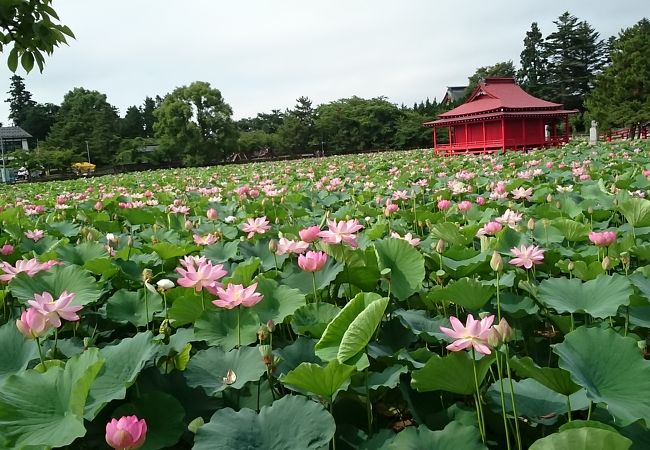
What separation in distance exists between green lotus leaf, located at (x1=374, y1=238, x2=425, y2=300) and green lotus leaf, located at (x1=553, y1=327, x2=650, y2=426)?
0.54 m

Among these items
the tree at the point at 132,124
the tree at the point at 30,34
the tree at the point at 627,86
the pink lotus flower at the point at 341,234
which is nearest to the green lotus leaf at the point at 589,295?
the pink lotus flower at the point at 341,234

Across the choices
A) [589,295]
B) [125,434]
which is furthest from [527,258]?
[125,434]

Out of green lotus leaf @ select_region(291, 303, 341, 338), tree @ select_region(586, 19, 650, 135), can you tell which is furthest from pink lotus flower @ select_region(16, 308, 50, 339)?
tree @ select_region(586, 19, 650, 135)

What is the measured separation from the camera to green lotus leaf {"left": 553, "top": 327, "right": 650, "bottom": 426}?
0.82 metres

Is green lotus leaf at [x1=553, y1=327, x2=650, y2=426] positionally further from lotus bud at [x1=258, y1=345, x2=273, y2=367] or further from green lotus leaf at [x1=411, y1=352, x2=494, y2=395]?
lotus bud at [x1=258, y1=345, x2=273, y2=367]

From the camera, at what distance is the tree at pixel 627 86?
22.2m

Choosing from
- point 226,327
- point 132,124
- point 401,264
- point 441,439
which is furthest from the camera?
point 132,124

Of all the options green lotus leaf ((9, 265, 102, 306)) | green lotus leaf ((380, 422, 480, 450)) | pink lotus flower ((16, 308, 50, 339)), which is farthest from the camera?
green lotus leaf ((9, 265, 102, 306))

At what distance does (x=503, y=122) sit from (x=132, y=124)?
49.4 metres

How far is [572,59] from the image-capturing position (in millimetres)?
45094

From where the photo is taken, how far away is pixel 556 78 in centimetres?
4444

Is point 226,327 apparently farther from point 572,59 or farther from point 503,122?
point 572,59

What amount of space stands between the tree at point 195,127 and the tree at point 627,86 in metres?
20.6

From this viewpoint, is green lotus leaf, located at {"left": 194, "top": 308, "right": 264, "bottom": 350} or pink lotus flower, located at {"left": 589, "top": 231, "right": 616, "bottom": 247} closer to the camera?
green lotus leaf, located at {"left": 194, "top": 308, "right": 264, "bottom": 350}
